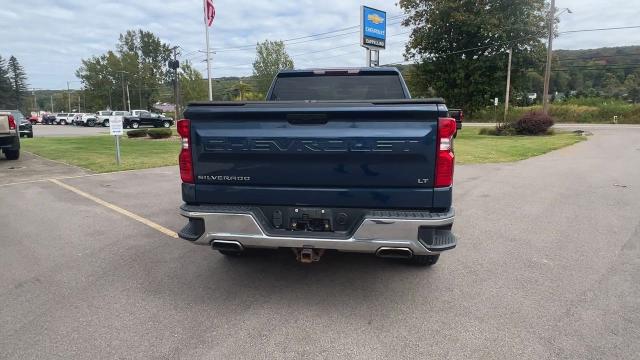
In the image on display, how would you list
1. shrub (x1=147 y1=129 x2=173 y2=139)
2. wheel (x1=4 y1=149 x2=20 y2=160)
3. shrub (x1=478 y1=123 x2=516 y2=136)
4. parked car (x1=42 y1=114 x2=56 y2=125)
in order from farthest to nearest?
parked car (x1=42 y1=114 x2=56 y2=125) → shrub (x1=478 y1=123 x2=516 y2=136) → shrub (x1=147 y1=129 x2=173 y2=139) → wheel (x1=4 y1=149 x2=20 y2=160)

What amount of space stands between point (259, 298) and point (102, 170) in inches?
360

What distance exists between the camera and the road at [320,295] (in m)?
3.02

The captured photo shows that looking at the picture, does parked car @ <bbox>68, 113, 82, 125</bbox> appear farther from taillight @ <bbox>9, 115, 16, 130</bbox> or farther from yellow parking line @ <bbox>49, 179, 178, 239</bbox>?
yellow parking line @ <bbox>49, 179, 178, 239</bbox>

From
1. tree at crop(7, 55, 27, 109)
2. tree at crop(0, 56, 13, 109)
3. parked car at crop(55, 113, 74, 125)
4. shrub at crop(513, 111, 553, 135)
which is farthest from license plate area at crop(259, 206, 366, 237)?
tree at crop(7, 55, 27, 109)

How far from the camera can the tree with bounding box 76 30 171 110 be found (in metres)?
84.8

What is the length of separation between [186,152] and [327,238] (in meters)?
1.34

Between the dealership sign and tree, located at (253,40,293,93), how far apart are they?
3153 cm

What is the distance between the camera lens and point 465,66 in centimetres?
4053

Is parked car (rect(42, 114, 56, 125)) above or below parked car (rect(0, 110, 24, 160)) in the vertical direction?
below

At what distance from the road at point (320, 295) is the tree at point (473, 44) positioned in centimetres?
3582

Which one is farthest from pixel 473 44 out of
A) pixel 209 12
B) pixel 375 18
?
pixel 209 12

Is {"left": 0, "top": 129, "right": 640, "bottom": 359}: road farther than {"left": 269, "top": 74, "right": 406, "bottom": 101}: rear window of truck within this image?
No

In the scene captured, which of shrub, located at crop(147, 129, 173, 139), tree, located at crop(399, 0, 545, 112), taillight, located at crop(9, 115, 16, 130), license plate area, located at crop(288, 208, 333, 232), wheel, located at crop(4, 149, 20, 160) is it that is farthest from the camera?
tree, located at crop(399, 0, 545, 112)

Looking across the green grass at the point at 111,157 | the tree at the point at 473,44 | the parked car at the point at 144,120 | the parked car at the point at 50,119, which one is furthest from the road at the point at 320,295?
the parked car at the point at 50,119
